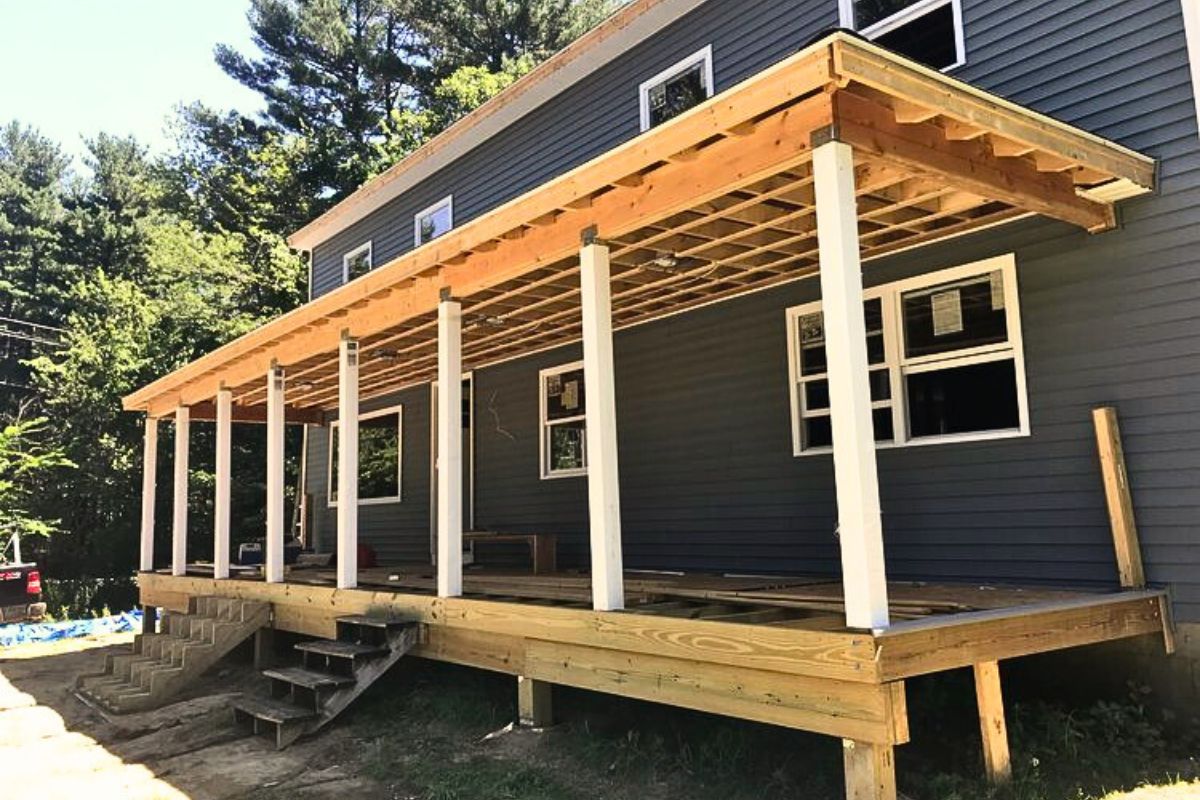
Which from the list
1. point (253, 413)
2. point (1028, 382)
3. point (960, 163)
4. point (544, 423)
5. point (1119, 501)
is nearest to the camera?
point (960, 163)

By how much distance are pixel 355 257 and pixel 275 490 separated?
242 inches

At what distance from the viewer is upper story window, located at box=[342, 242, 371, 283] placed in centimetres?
1366

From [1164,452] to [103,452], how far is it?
69.8ft

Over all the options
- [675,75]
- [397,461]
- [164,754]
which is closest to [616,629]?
[164,754]

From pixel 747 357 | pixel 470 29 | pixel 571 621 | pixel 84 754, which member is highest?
pixel 470 29

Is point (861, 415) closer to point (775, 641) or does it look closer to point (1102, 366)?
point (775, 641)

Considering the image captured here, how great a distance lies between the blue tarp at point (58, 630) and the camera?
13125 mm

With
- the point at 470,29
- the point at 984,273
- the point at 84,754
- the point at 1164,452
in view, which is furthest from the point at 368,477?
the point at 470,29

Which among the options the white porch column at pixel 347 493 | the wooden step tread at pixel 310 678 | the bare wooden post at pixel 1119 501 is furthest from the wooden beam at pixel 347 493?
the bare wooden post at pixel 1119 501

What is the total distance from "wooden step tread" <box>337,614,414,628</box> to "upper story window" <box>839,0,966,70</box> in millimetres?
5710

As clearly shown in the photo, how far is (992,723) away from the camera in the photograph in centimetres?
426

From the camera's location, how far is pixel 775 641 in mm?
3887

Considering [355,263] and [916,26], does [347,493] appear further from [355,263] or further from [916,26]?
[355,263]

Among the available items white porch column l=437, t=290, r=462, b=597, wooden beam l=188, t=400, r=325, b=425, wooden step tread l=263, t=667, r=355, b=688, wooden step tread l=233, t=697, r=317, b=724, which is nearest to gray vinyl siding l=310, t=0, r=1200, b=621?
white porch column l=437, t=290, r=462, b=597
